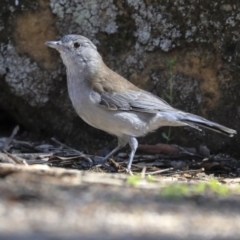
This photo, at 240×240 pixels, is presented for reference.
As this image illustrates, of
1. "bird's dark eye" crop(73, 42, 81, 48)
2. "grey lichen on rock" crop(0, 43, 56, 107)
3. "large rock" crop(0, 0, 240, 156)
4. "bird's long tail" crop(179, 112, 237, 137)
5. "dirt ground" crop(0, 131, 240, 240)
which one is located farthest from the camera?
"grey lichen on rock" crop(0, 43, 56, 107)

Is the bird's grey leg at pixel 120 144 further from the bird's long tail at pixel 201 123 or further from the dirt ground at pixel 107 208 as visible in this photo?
the dirt ground at pixel 107 208

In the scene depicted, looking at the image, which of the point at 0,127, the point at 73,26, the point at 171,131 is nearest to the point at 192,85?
the point at 171,131

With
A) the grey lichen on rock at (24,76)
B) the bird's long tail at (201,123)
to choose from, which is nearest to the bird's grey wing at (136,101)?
the bird's long tail at (201,123)

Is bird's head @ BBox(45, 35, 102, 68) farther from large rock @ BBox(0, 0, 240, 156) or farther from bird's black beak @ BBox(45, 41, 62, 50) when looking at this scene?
large rock @ BBox(0, 0, 240, 156)

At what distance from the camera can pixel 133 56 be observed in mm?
6785

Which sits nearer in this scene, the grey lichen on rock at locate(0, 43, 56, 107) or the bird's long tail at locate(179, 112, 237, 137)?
the bird's long tail at locate(179, 112, 237, 137)

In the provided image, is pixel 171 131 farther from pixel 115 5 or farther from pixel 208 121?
pixel 115 5

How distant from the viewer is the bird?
624cm

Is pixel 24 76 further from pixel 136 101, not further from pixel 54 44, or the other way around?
pixel 136 101

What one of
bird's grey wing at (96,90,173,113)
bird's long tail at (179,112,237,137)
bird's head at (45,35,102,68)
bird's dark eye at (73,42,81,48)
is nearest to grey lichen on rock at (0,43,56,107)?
bird's head at (45,35,102,68)

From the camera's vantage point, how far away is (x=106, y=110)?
6285mm

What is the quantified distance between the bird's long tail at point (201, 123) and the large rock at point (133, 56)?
0.35 meters

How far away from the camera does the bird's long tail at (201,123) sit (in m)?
6.19

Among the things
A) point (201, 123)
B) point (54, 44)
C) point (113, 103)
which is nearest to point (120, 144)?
point (113, 103)
